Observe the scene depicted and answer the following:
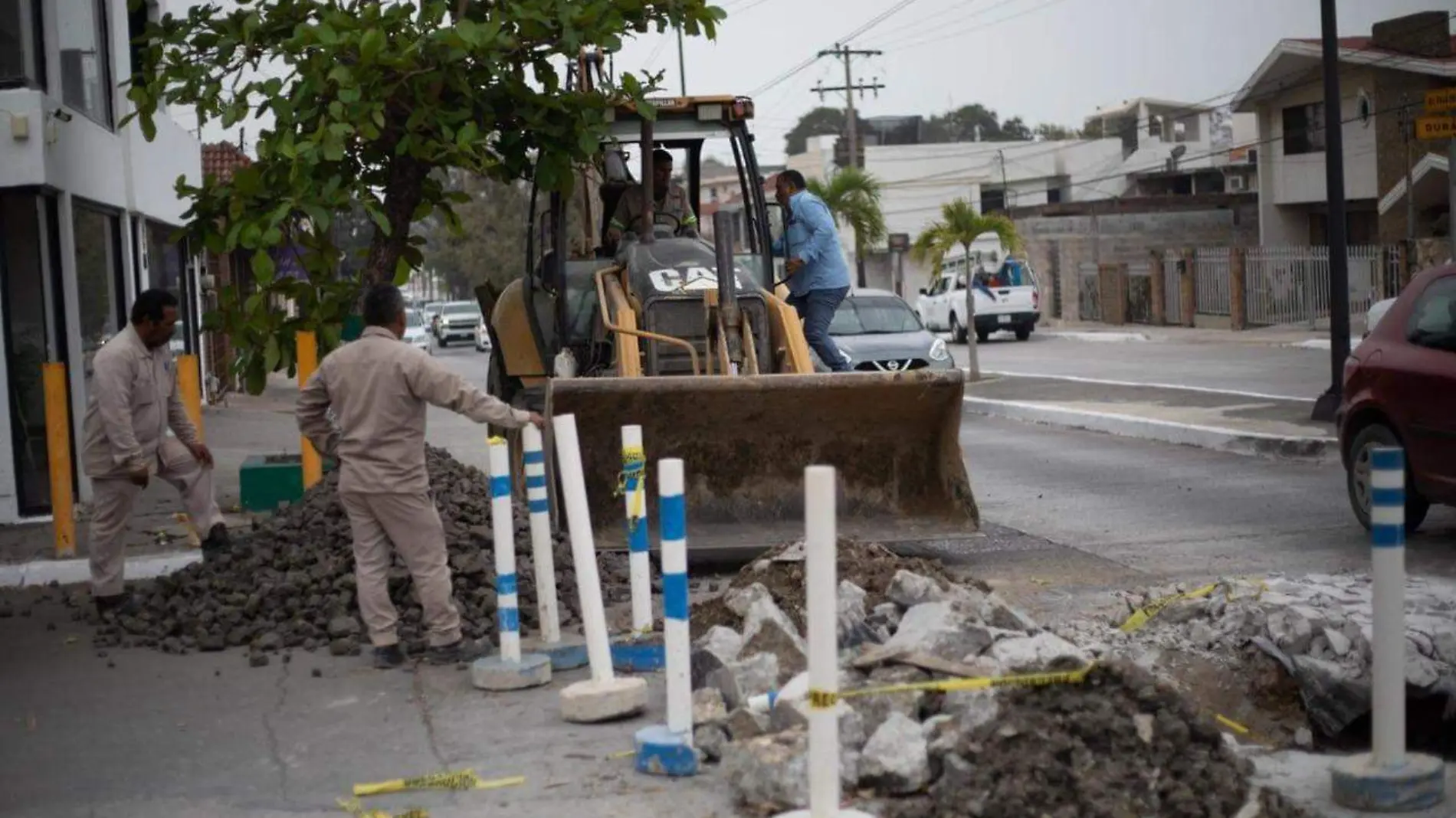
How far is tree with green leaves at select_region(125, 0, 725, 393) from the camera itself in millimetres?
10477

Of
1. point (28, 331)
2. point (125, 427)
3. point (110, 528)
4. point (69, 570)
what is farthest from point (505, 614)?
point (28, 331)

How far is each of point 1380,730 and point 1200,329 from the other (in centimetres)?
4268

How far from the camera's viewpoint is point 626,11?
10.8 meters

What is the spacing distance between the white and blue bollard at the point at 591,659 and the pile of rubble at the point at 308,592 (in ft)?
5.68

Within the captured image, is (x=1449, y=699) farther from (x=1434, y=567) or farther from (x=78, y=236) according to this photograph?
(x=78, y=236)

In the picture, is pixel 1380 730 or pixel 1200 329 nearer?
pixel 1380 730

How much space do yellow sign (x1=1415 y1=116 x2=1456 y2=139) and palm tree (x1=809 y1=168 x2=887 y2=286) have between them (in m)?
24.7

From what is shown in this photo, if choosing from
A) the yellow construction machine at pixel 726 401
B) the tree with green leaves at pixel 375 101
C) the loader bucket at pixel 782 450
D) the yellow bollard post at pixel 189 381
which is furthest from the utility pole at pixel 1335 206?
the yellow bollard post at pixel 189 381

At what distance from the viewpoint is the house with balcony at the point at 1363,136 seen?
40531mm

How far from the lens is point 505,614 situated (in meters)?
7.91

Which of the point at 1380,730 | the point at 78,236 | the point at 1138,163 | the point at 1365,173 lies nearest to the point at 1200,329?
the point at 1365,173

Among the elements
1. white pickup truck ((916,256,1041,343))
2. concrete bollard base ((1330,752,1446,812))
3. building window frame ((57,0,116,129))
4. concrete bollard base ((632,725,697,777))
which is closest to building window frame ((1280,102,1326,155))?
white pickup truck ((916,256,1041,343))

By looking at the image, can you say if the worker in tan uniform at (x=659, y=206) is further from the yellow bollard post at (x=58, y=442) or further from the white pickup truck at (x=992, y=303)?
the white pickup truck at (x=992, y=303)

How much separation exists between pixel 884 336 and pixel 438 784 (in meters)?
17.7
